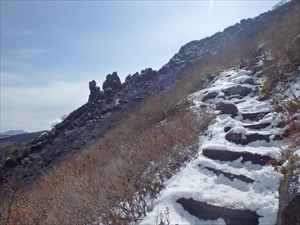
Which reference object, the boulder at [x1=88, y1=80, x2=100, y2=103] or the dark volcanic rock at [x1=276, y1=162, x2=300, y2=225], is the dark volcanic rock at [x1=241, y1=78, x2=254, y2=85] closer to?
the dark volcanic rock at [x1=276, y1=162, x2=300, y2=225]

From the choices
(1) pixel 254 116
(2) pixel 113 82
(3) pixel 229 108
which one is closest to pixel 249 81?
(3) pixel 229 108

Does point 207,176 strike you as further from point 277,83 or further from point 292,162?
point 277,83

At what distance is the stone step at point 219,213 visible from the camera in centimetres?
256

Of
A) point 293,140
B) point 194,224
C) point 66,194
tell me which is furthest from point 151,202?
point 293,140

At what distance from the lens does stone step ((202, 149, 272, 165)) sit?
11.5ft

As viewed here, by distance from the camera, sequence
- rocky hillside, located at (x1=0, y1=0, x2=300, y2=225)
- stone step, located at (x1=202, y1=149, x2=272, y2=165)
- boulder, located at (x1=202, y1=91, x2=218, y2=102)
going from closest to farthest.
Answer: rocky hillside, located at (x1=0, y1=0, x2=300, y2=225) → stone step, located at (x1=202, y1=149, x2=272, y2=165) → boulder, located at (x1=202, y1=91, x2=218, y2=102)

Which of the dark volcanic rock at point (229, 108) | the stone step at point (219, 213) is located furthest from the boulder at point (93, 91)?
the stone step at point (219, 213)

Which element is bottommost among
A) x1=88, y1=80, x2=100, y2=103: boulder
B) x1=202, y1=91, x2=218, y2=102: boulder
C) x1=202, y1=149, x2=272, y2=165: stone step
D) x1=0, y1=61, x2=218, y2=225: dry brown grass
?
x1=202, y1=149, x2=272, y2=165: stone step

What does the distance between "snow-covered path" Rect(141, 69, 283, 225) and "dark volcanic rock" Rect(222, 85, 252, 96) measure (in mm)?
1934

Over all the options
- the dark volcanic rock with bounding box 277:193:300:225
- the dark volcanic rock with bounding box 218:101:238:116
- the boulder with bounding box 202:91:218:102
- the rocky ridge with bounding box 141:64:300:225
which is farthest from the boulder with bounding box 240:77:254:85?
the dark volcanic rock with bounding box 277:193:300:225

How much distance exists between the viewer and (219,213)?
2.71 meters

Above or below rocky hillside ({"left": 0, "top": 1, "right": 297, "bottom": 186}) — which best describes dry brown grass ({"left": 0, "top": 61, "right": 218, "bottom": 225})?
below

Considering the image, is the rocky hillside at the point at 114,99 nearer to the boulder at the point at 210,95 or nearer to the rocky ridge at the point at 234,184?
the boulder at the point at 210,95

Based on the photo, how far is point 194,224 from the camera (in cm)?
271
